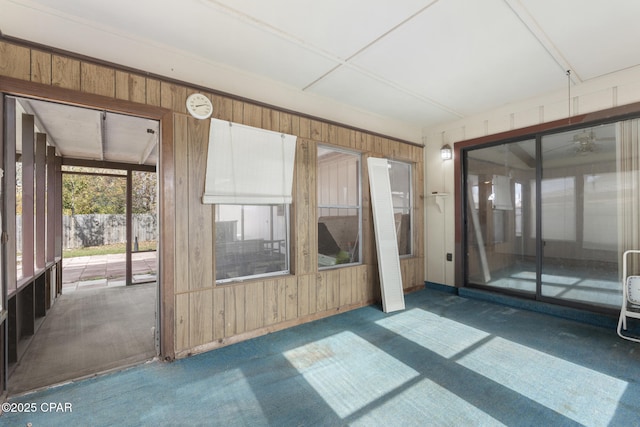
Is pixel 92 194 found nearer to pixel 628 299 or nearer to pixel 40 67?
pixel 40 67

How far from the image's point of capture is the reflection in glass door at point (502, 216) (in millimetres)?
3959

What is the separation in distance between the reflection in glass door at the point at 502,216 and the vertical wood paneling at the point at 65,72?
5027 millimetres

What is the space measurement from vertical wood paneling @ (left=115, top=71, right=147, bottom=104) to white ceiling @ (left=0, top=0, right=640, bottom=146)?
141 mm

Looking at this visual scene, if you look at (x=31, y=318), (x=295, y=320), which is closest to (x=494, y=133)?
(x=295, y=320)

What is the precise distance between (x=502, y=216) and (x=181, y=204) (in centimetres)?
437

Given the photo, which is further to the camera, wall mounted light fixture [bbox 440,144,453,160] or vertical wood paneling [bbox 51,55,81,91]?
wall mounted light fixture [bbox 440,144,453,160]

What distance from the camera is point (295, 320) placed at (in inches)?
131

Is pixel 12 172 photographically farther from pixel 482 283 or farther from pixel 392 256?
pixel 482 283

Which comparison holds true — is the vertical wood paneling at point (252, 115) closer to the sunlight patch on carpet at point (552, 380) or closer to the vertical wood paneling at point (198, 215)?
the vertical wood paneling at point (198, 215)

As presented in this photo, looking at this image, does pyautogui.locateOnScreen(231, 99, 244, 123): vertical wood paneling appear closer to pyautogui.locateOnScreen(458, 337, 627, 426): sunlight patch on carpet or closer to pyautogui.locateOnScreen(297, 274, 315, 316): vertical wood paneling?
pyautogui.locateOnScreen(297, 274, 315, 316): vertical wood paneling

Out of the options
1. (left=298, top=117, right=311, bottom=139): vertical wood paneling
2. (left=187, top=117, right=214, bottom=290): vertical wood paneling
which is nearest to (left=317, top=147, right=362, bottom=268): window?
(left=298, top=117, right=311, bottom=139): vertical wood paneling

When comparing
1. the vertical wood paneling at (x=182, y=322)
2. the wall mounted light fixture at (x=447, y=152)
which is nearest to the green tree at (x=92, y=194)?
the vertical wood paneling at (x=182, y=322)

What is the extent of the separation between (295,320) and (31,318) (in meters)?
2.86

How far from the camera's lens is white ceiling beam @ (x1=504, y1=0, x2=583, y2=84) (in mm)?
2143
